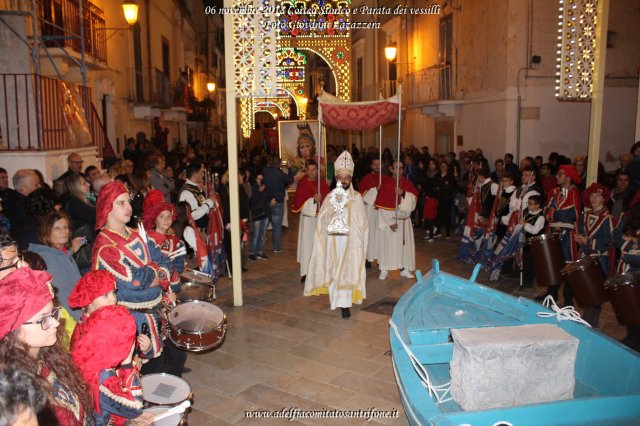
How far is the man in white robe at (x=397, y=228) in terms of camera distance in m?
8.45

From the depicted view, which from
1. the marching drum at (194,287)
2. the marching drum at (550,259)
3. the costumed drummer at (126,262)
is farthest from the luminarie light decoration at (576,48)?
the costumed drummer at (126,262)

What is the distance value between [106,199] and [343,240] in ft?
11.2

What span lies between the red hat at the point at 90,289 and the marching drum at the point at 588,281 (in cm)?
485

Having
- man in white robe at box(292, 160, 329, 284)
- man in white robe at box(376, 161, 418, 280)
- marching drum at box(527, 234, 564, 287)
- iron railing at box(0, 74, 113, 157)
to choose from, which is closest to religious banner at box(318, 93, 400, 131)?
man in white robe at box(376, 161, 418, 280)

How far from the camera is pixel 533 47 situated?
1321 centimetres

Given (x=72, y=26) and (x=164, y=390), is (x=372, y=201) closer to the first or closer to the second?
(x=164, y=390)

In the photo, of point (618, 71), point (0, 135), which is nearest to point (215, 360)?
point (0, 135)

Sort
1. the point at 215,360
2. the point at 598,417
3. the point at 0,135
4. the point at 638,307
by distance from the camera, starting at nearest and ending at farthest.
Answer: the point at 598,417 < the point at 638,307 < the point at 215,360 < the point at 0,135

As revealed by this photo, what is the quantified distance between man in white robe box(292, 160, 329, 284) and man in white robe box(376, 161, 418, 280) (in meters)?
0.99

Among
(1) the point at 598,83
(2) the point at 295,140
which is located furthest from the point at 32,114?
(2) the point at 295,140

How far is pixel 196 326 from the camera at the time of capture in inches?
169

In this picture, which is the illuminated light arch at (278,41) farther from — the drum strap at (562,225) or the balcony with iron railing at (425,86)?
the drum strap at (562,225)

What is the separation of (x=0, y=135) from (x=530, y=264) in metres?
8.62

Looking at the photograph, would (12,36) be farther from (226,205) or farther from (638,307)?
(638,307)
